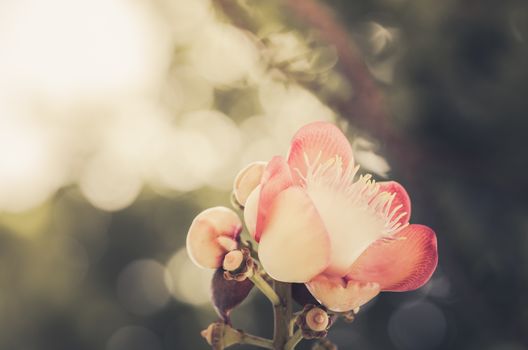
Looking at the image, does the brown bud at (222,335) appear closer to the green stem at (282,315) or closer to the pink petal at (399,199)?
the green stem at (282,315)

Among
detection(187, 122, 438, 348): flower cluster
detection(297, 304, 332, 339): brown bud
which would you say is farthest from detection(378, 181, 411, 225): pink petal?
detection(297, 304, 332, 339): brown bud

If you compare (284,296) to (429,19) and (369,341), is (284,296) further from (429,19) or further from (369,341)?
(369,341)

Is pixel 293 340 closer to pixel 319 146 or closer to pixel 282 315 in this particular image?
pixel 282 315

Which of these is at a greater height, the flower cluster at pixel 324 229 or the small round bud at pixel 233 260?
the flower cluster at pixel 324 229

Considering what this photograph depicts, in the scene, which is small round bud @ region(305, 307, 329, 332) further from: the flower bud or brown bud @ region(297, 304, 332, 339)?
the flower bud

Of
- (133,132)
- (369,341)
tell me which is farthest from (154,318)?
(369,341)

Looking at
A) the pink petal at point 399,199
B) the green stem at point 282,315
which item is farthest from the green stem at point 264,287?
the pink petal at point 399,199

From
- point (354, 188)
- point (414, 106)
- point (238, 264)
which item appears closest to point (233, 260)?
point (238, 264)
